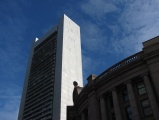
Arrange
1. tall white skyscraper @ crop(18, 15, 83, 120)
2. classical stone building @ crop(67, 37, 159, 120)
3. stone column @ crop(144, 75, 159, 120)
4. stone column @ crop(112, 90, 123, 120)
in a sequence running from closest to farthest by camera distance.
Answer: stone column @ crop(144, 75, 159, 120) → classical stone building @ crop(67, 37, 159, 120) → stone column @ crop(112, 90, 123, 120) → tall white skyscraper @ crop(18, 15, 83, 120)

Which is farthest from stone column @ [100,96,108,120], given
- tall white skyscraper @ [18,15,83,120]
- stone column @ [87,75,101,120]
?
tall white skyscraper @ [18,15,83,120]

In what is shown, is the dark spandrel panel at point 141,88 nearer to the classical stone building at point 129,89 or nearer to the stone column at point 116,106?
the classical stone building at point 129,89

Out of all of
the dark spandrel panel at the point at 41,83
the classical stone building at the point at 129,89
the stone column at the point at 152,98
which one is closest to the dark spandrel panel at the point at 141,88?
the classical stone building at the point at 129,89

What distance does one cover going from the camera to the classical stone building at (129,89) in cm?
2503

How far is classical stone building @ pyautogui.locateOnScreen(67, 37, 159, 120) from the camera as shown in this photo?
82.1 feet

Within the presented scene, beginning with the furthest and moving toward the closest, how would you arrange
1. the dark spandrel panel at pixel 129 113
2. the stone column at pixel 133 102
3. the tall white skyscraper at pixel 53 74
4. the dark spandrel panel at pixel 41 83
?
1. the dark spandrel panel at pixel 41 83
2. the tall white skyscraper at pixel 53 74
3. the dark spandrel panel at pixel 129 113
4. the stone column at pixel 133 102

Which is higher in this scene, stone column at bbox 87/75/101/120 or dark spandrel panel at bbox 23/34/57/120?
dark spandrel panel at bbox 23/34/57/120

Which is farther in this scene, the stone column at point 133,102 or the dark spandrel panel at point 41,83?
the dark spandrel panel at point 41,83

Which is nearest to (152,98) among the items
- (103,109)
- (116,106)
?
(116,106)

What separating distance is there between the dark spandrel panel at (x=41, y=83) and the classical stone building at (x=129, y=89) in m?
69.3

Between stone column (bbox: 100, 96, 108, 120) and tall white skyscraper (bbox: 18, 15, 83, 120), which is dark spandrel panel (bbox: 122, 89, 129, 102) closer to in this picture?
stone column (bbox: 100, 96, 108, 120)

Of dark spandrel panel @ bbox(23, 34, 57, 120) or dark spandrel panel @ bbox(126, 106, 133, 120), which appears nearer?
dark spandrel panel @ bbox(126, 106, 133, 120)

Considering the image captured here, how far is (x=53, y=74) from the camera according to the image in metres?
113

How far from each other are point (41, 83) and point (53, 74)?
1162 cm
